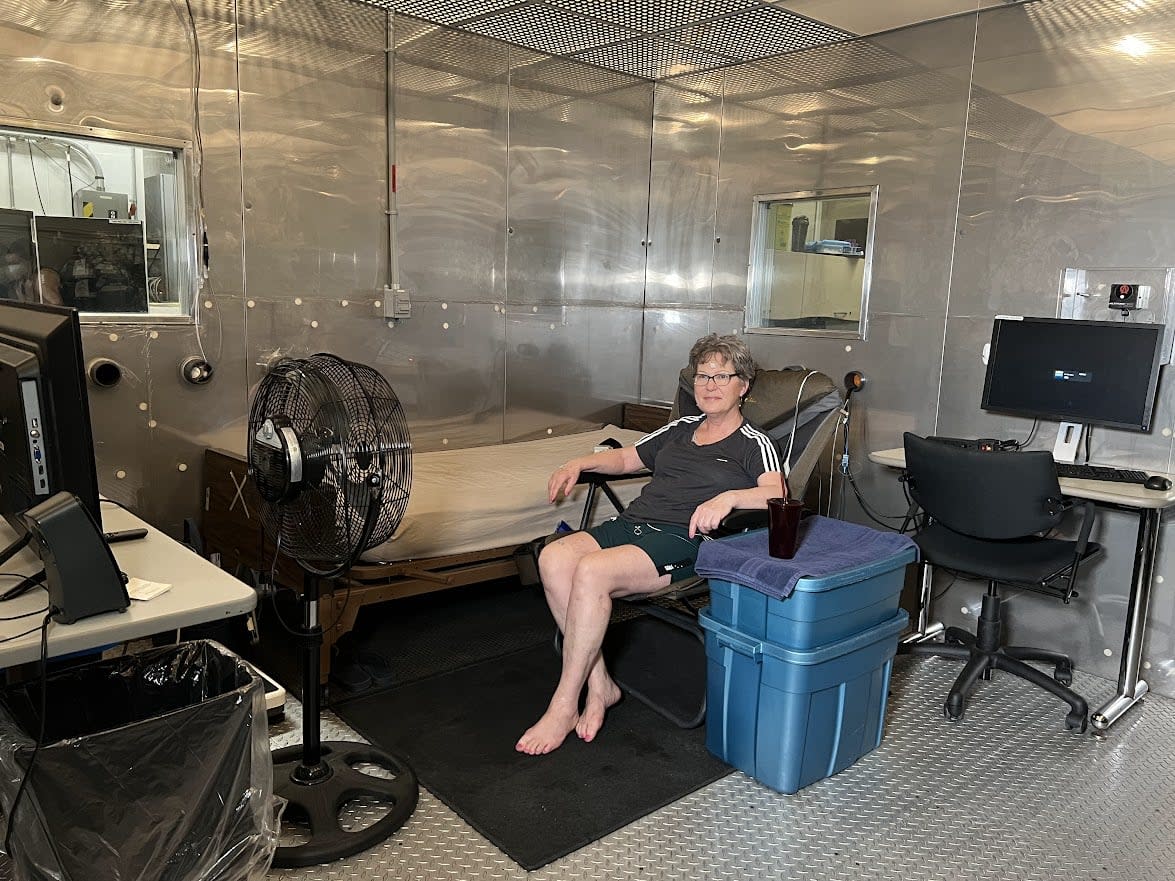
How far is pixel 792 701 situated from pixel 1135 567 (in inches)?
54.8

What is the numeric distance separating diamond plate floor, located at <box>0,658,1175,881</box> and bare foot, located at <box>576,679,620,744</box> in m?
0.39

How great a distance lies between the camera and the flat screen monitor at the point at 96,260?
298cm

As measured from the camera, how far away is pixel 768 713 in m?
2.32

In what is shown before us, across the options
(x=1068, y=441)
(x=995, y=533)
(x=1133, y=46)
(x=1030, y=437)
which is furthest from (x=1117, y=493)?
(x=1133, y=46)

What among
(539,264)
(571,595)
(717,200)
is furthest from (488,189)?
(571,595)

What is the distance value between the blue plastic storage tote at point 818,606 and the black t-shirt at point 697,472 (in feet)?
1.34

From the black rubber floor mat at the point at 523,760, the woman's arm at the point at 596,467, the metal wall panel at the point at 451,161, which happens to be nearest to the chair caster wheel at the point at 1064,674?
the black rubber floor mat at the point at 523,760

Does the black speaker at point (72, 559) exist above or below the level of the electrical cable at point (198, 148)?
below

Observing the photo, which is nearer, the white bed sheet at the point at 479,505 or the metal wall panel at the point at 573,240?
the white bed sheet at the point at 479,505

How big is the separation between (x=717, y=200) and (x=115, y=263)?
268cm

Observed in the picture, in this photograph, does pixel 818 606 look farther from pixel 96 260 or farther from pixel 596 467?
pixel 96 260

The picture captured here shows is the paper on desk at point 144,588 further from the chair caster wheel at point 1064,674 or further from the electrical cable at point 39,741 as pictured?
the chair caster wheel at point 1064,674

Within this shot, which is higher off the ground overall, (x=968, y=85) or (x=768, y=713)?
(x=968, y=85)

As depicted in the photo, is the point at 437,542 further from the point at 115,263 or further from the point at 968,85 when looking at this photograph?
the point at 968,85
